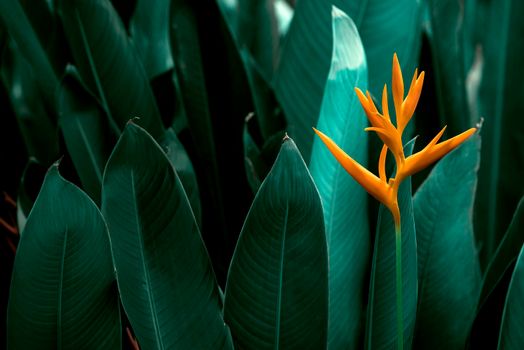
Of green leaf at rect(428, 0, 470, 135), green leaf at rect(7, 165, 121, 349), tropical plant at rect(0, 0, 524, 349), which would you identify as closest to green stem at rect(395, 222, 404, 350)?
tropical plant at rect(0, 0, 524, 349)

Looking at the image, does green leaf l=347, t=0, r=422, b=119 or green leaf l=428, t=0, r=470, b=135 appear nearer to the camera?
green leaf l=347, t=0, r=422, b=119

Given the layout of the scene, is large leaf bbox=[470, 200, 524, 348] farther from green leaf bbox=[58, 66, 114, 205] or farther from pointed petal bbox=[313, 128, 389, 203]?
green leaf bbox=[58, 66, 114, 205]

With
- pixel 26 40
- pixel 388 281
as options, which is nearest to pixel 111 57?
pixel 26 40

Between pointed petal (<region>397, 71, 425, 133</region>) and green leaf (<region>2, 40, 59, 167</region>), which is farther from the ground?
pointed petal (<region>397, 71, 425, 133</region>)

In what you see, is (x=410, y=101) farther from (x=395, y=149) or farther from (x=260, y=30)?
(x=260, y=30)

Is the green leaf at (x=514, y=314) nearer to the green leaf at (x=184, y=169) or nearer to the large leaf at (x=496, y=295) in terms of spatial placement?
the large leaf at (x=496, y=295)

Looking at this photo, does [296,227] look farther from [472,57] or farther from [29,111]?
[472,57]

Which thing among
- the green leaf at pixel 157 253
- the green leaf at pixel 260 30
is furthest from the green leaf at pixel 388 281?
the green leaf at pixel 260 30
